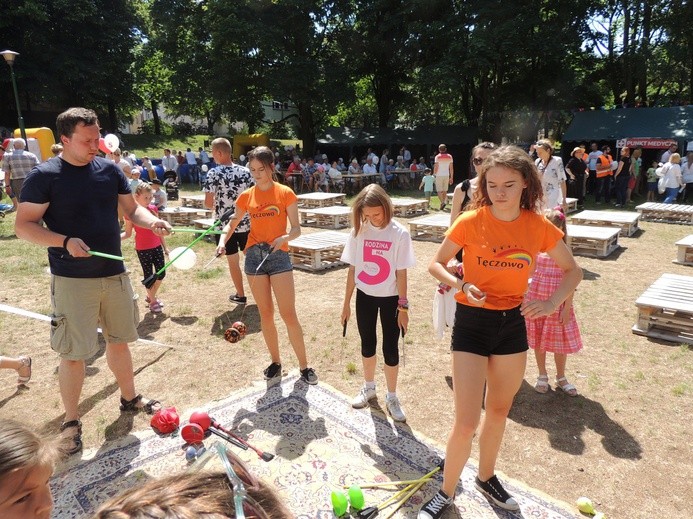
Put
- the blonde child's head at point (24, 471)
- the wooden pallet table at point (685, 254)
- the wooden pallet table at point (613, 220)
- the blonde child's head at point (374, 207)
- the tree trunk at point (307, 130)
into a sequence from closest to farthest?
the blonde child's head at point (24, 471) < the blonde child's head at point (374, 207) < the wooden pallet table at point (685, 254) < the wooden pallet table at point (613, 220) < the tree trunk at point (307, 130)

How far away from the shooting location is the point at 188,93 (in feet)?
86.6

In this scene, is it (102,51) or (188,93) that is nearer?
(188,93)

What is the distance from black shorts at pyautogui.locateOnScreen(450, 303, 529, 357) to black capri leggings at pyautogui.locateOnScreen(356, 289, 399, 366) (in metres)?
1.08

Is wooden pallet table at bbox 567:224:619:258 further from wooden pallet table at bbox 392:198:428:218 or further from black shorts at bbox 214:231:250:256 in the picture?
black shorts at bbox 214:231:250:256

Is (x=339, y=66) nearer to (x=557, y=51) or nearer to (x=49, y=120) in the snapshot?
(x=557, y=51)

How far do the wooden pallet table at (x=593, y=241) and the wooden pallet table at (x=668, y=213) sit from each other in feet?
13.3

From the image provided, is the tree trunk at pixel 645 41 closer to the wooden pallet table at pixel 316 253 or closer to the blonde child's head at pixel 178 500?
the wooden pallet table at pixel 316 253

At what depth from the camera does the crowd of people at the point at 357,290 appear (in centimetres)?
119

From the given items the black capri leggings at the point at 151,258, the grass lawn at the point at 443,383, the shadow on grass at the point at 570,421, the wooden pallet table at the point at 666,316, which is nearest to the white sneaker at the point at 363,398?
the grass lawn at the point at 443,383

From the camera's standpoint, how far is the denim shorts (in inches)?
164

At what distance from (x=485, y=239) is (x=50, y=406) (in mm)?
3851

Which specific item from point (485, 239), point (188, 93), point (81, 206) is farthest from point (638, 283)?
point (188, 93)

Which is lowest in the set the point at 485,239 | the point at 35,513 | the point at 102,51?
the point at 35,513

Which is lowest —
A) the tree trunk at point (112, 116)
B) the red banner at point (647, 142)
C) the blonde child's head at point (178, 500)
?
the blonde child's head at point (178, 500)
